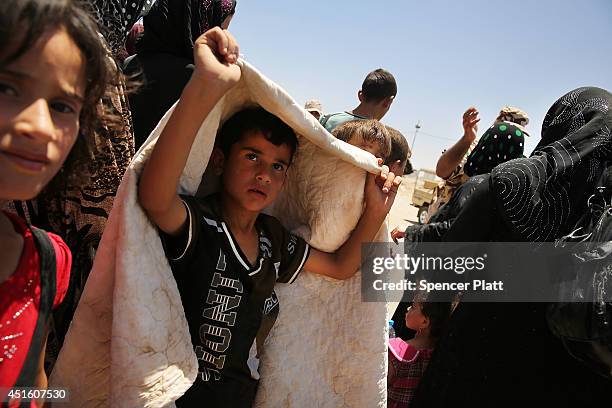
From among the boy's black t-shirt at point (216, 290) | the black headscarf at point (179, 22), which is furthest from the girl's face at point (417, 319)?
the black headscarf at point (179, 22)

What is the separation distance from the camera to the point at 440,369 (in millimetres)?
2031

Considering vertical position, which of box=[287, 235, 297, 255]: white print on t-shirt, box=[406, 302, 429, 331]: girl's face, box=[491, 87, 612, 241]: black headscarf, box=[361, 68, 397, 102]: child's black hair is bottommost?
box=[406, 302, 429, 331]: girl's face

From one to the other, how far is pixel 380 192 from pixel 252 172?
0.44 m

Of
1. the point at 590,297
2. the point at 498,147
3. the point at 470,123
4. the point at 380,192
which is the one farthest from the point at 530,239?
the point at 470,123

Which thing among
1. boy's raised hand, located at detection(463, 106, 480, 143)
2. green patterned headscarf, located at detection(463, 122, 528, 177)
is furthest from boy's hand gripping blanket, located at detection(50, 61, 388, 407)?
boy's raised hand, located at detection(463, 106, 480, 143)

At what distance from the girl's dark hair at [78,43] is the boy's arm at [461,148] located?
2.72 metres

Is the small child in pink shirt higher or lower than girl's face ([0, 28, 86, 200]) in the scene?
lower

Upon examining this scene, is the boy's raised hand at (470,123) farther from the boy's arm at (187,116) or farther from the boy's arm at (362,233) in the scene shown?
the boy's arm at (187,116)

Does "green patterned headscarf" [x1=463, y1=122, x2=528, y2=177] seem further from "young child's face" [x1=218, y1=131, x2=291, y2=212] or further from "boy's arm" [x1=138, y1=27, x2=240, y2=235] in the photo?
"boy's arm" [x1=138, y1=27, x2=240, y2=235]

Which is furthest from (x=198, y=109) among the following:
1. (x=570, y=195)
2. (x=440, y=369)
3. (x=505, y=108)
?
(x=505, y=108)

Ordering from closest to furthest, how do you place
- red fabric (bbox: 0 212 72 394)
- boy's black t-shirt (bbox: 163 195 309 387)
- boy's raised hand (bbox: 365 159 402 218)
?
red fabric (bbox: 0 212 72 394), boy's black t-shirt (bbox: 163 195 309 387), boy's raised hand (bbox: 365 159 402 218)

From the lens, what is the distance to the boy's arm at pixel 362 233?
1.60 meters

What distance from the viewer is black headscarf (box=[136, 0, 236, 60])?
74.3 inches

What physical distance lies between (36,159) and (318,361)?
118cm
